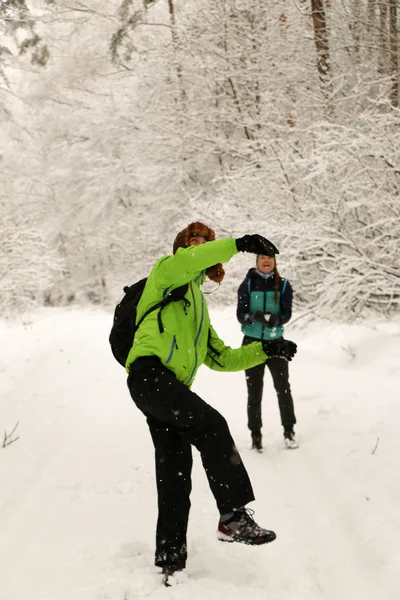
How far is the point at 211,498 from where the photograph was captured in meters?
4.30

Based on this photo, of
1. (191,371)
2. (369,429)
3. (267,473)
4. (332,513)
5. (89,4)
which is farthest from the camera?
(89,4)

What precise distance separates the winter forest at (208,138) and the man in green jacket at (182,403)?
4.25 m

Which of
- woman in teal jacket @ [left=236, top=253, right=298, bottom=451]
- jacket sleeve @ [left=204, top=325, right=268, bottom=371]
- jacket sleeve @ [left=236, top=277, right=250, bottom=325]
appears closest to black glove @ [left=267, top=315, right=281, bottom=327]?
woman in teal jacket @ [left=236, top=253, right=298, bottom=451]

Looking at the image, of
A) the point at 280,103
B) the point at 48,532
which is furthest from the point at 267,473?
the point at 280,103

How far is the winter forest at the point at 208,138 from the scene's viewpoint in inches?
311

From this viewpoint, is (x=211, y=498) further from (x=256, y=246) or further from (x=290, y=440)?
(x=256, y=246)

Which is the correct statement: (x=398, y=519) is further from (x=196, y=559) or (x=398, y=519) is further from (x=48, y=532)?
(x=48, y=532)

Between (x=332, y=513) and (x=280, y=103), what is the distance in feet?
36.3

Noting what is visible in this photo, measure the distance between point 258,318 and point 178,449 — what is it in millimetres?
2398

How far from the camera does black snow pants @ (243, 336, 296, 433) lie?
5402 mm

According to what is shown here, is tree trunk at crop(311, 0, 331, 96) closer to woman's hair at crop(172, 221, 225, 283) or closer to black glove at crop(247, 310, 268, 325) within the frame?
black glove at crop(247, 310, 268, 325)

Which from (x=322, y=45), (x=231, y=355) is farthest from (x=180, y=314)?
(x=322, y=45)

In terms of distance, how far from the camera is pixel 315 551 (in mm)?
3371

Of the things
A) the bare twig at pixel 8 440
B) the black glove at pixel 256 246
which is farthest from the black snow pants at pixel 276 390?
the black glove at pixel 256 246
